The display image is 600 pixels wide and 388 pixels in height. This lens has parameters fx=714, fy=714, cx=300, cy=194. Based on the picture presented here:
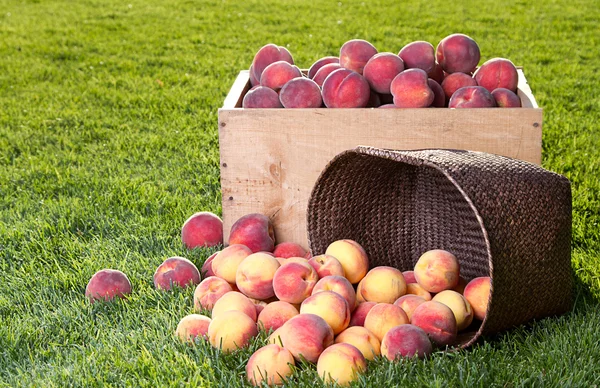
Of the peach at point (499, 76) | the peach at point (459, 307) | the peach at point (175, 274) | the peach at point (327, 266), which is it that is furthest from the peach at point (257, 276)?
the peach at point (499, 76)

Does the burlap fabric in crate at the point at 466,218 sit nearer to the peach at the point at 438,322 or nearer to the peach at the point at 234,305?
the peach at the point at 438,322

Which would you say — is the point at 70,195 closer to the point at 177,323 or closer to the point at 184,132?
the point at 184,132

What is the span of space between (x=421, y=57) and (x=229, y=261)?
979mm

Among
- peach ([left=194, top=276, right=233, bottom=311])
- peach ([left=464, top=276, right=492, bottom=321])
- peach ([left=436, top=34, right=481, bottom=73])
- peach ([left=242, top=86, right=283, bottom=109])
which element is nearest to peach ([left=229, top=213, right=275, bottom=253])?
peach ([left=194, top=276, right=233, bottom=311])

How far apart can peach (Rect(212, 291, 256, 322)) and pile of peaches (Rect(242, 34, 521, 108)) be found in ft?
2.42

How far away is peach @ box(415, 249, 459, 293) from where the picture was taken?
204 centimetres

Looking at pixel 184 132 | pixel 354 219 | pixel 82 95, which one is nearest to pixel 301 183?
pixel 354 219

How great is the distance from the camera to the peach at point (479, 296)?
1.98 metres

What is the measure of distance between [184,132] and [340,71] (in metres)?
1.79

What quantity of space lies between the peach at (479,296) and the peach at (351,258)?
12.5 inches

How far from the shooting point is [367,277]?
2096 millimetres

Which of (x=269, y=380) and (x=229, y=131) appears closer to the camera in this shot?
(x=269, y=380)

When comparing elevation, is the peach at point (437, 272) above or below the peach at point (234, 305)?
above

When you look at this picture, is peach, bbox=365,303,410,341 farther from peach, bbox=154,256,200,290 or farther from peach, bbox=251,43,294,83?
peach, bbox=251,43,294,83
